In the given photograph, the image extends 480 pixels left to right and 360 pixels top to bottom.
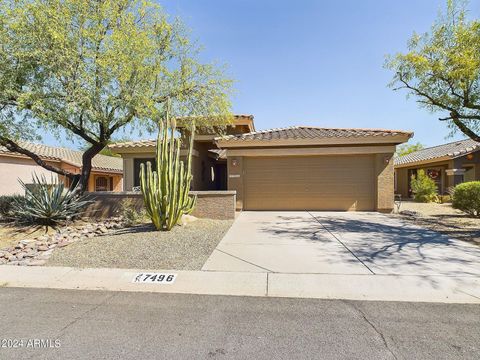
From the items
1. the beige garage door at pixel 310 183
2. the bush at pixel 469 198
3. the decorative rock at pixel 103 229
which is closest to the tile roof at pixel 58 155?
the decorative rock at pixel 103 229

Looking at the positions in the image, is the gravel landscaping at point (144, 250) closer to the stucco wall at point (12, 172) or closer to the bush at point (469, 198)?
the bush at point (469, 198)

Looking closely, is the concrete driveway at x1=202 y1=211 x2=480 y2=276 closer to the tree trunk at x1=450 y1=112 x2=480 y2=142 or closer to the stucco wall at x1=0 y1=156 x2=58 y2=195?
the tree trunk at x1=450 y1=112 x2=480 y2=142

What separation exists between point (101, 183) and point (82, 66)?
19.6 metres

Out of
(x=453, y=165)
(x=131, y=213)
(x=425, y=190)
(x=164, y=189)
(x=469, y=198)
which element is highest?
(x=453, y=165)

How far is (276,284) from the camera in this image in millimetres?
4883

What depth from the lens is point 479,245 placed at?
731cm

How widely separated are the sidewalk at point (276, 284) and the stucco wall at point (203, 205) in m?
5.49

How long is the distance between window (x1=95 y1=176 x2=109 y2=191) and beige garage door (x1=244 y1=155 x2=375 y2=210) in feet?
58.1

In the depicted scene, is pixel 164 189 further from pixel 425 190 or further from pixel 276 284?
pixel 425 190

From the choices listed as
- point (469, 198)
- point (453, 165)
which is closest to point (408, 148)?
point (453, 165)

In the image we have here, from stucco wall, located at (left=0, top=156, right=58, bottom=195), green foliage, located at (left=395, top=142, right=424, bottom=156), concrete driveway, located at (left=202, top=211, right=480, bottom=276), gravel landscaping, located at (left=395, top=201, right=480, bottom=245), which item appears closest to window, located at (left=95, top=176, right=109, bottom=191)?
stucco wall, located at (left=0, top=156, right=58, bottom=195)

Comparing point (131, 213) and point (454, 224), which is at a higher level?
point (131, 213)

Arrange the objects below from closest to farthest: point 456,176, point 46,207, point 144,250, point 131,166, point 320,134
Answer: point 144,250 < point 46,207 < point 320,134 < point 131,166 < point 456,176

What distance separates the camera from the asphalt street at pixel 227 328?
3021 millimetres
